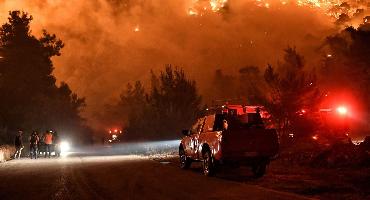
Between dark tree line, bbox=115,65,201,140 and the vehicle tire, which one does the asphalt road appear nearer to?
the vehicle tire

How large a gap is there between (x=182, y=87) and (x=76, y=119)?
99.7 ft

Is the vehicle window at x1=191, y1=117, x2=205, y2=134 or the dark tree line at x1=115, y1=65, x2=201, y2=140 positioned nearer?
the vehicle window at x1=191, y1=117, x2=205, y2=134

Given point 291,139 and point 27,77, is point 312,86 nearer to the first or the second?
point 291,139

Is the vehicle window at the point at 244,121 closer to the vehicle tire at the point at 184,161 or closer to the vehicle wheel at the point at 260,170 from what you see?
the vehicle wheel at the point at 260,170

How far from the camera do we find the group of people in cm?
3434

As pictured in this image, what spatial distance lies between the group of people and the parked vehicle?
1901cm

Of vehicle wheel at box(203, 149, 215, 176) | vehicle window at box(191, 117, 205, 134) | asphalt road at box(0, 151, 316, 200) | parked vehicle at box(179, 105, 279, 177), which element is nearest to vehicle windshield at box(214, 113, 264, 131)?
parked vehicle at box(179, 105, 279, 177)

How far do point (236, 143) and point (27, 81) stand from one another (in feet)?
166

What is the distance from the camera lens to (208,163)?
58.3 ft

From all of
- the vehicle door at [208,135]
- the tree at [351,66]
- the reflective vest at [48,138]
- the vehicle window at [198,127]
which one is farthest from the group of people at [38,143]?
the tree at [351,66]

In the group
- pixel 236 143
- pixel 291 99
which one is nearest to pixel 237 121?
pixel 236 143

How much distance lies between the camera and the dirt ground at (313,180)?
12.2 meters

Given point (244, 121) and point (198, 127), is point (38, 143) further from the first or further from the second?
point (244, 121)

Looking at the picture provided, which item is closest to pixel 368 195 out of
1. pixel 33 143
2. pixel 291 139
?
pixel 291 139
